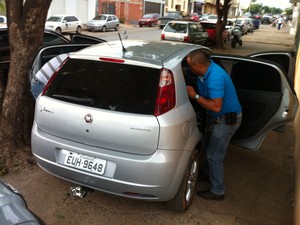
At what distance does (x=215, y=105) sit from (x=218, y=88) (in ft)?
0.52

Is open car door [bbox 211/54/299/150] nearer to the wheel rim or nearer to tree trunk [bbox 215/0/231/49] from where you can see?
the wheel rim

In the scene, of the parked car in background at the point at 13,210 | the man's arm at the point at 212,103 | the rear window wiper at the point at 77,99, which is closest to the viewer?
the parked car in background at the point at 13,210

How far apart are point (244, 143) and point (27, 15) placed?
295 centimetres

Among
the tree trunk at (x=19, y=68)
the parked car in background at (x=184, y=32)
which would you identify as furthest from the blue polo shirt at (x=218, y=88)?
the parked car in background at (x=184, y=32)

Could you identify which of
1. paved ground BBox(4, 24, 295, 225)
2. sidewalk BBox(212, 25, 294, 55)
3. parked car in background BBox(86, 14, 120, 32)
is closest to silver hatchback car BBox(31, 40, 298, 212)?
paved ground BBox(4, 24, 295, 225)

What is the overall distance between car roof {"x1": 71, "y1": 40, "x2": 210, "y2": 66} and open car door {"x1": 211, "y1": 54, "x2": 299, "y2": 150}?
86 cm

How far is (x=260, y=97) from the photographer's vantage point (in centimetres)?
406

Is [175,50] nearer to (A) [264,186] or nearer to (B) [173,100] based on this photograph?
(B) [173,100]

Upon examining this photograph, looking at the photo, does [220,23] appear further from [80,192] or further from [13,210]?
[13,210]

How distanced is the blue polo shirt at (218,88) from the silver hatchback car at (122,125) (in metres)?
0.23

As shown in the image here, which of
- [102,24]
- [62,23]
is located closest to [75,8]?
[102,24]

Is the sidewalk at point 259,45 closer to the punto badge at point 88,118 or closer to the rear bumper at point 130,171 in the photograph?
the rear bumper at point 130,171

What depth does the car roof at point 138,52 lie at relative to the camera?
3098 millimetres

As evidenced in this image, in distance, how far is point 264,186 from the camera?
418 centimetres
